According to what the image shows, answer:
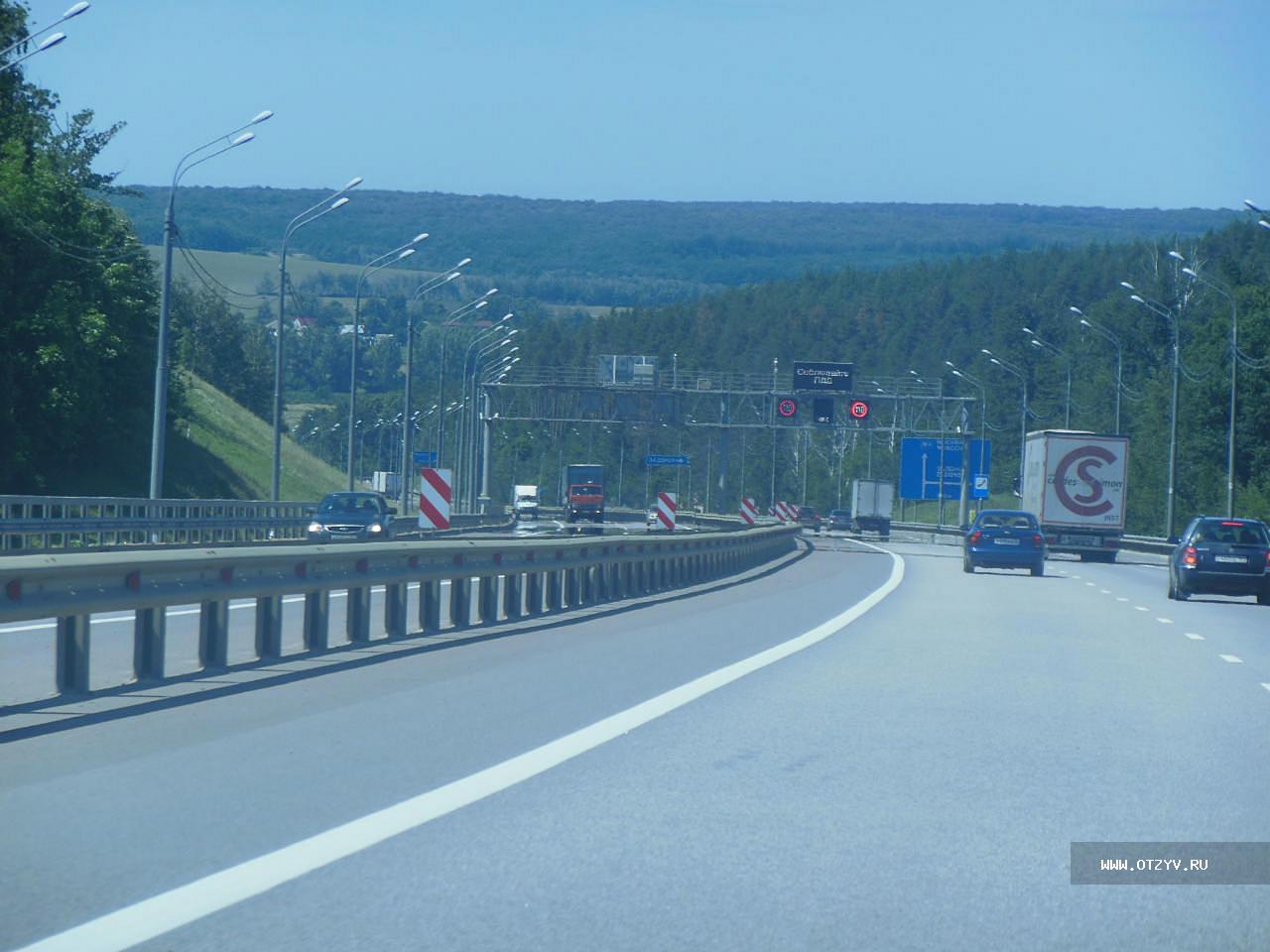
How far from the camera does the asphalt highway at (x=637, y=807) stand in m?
6.29

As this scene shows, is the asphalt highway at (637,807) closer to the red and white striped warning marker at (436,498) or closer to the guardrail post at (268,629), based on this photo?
the guardrail post at (268,629)

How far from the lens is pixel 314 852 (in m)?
7.26

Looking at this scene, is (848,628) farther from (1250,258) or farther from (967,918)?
(1250,258)

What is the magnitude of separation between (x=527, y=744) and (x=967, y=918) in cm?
429

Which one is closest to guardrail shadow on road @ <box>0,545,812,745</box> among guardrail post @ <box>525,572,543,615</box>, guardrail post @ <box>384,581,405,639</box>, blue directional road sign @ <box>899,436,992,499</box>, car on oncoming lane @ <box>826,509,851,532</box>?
guardrail post @ <box>384,581,405,639</box>

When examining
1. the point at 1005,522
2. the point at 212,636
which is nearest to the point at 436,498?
the point at 212,636

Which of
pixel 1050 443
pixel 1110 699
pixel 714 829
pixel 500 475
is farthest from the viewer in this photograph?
pixel 500 475

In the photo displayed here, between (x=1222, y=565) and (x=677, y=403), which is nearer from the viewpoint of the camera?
(x=1222, y=565)

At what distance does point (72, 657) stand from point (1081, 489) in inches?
1703

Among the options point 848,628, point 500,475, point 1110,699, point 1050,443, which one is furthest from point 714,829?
point 500,475

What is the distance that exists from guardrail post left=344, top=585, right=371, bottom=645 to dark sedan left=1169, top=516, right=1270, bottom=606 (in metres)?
17.2

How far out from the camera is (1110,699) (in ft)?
45.0

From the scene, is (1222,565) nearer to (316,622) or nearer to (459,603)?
(459,603)

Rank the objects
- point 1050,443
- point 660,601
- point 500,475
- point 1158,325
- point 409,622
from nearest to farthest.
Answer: point 409,622 < point 660,601 < point 1050,443 < point 1158,325 < point 500,475
